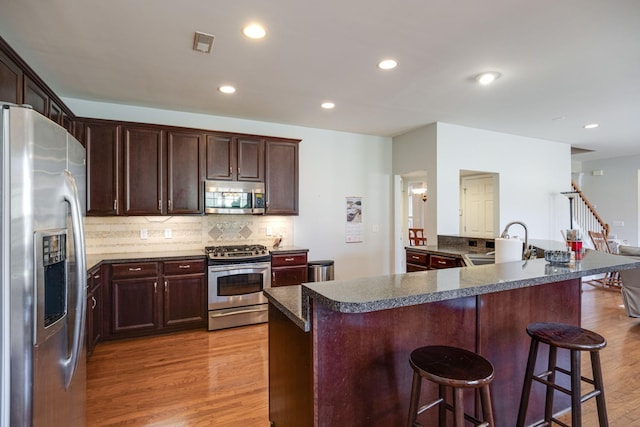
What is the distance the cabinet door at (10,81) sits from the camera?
2.00 m

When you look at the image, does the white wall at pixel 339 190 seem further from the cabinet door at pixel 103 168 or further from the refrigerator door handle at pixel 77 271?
the refrigerator door handle at pixel 77 271

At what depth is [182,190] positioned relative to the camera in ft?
13.0

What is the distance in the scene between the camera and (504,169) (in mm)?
5309

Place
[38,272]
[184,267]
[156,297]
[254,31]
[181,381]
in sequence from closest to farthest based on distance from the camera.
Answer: [38,272] < [254,31] < [181,381] < [156,297] < [184,267]

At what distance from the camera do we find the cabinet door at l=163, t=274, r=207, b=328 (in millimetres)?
3676

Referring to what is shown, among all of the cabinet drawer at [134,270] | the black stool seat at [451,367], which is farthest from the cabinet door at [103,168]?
the black stool seat at [451,367]

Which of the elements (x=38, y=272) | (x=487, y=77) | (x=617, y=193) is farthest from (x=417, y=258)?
(x=617, y=193)

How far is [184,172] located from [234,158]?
2.07 ft

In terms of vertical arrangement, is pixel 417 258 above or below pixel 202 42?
below

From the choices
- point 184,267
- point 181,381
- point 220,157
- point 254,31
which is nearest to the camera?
point 254,31

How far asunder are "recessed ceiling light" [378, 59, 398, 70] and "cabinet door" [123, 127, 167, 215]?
2640 mm

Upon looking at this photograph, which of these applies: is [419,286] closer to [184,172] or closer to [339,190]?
[184,172]

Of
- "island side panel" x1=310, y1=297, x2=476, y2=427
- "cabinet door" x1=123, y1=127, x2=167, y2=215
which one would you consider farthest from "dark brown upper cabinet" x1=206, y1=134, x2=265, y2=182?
"island side panel" x1=310, y1=297, x2=476, y2=427

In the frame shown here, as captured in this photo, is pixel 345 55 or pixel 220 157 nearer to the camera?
pixel 345 55
